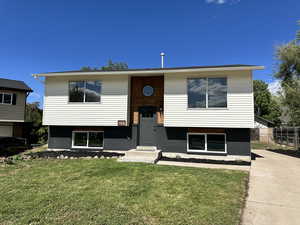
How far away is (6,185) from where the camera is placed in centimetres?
445

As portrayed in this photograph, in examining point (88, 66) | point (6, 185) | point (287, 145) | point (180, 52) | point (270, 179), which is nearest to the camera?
point (6, 185)

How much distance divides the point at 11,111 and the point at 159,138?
1369cm

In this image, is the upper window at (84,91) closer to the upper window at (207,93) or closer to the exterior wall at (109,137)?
the exterior wall at (109,137)

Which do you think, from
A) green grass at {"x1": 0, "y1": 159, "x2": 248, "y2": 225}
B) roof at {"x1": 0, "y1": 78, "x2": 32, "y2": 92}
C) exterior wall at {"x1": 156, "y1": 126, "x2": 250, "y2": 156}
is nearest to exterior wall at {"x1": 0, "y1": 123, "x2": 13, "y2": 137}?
roof at {"x1": 0, "y1": 78, "x2": 32, "y2": 92}

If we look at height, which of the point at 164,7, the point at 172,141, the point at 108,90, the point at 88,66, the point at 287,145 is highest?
the point at 88,66

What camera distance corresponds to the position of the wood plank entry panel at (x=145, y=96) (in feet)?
30.7

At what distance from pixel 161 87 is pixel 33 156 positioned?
744 centimetres

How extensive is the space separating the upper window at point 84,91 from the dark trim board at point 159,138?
5.77 ft

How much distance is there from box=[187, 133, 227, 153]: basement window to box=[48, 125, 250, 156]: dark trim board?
0.78ft

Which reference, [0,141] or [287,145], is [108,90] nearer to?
[0,141]

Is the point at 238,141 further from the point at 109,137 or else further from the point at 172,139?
the point at 109,137

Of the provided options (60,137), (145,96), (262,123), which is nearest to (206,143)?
(145,96)

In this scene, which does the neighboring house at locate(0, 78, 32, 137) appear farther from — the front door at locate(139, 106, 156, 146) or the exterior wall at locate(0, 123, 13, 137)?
the front door at locate(139, 106, 156, 146)

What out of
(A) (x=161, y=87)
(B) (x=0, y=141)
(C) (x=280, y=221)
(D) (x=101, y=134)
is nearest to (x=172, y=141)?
(A) (x=161, y=87)
